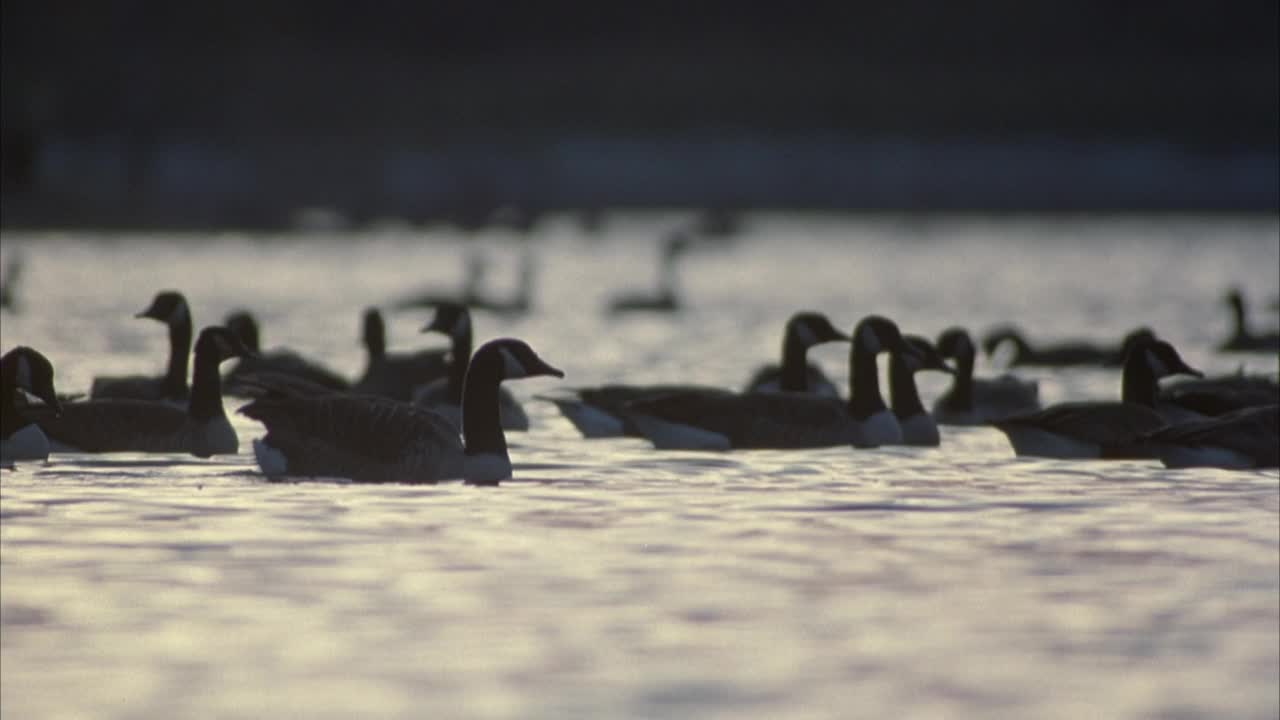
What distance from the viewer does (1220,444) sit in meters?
21.7

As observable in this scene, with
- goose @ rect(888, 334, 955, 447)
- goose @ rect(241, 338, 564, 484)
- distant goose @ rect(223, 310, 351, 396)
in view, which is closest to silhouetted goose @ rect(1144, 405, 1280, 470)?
goose @ rect(888, 334, 955, 447)

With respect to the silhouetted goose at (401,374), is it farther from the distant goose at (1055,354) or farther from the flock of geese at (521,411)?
the distant goose at (1055,354)

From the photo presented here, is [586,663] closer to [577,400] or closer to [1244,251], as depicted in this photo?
[577,400]

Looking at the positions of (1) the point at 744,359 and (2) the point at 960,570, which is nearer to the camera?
(2) the point at 960,570

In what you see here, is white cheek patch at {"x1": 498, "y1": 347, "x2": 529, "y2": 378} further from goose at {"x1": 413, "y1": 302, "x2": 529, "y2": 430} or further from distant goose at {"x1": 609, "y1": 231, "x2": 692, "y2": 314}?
distant goose at {"x1": 609, "y1": 231, "x2": 692, "y2": 314}

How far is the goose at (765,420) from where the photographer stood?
2431cm

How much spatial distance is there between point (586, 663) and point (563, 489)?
8402 millimetres

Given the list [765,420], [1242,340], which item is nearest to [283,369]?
[765,420]

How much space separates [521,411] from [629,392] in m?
1.56

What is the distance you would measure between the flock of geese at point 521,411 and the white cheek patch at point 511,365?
0.06ft

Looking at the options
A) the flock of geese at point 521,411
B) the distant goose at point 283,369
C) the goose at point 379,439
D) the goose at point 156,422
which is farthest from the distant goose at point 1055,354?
the goose at point 379,439

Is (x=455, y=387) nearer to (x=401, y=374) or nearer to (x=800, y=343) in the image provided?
(x=401, y=374)

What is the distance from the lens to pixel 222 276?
320ft

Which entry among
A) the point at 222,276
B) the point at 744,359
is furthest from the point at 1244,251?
the point at 744,359
